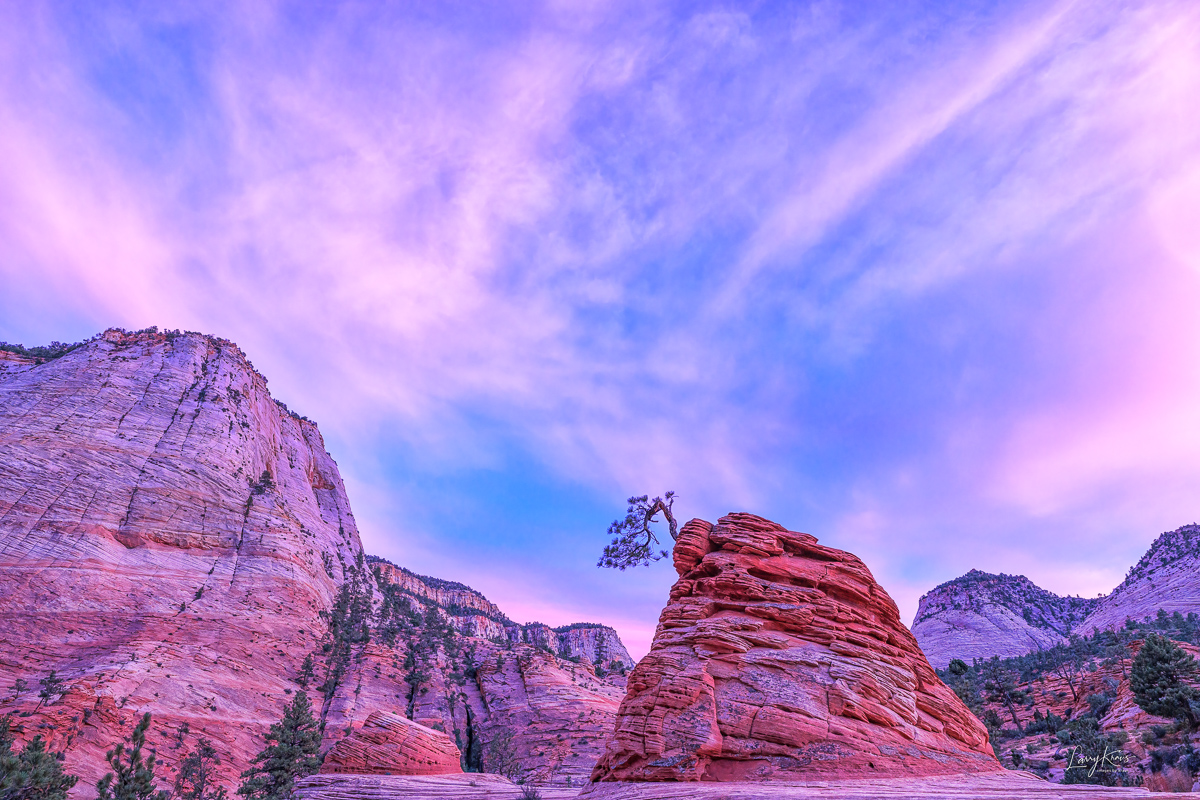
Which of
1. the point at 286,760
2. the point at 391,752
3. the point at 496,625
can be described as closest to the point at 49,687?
the point at 286,760

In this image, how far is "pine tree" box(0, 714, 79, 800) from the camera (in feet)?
57.1

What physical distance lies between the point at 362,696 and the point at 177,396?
45210 mm

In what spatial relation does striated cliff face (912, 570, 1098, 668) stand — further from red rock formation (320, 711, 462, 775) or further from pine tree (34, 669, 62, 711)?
pine tree (34, 669, 62, 711)

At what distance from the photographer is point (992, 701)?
51.4 meters

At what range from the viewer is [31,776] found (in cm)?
1798

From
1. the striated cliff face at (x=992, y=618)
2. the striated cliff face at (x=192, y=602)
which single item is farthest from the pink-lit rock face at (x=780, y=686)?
the striated cliff face at (x=992, y=618)

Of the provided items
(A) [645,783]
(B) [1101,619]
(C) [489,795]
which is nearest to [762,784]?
(A) [645,783]

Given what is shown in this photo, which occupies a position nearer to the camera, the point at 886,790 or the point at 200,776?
the point at 886,790

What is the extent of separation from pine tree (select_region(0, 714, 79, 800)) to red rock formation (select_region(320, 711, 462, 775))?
30.2 feet

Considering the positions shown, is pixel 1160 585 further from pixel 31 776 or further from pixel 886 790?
pixel 31 776

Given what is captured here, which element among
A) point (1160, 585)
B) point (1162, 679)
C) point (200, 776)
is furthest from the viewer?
point (1160, 585)

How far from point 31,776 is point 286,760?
10.4 meters

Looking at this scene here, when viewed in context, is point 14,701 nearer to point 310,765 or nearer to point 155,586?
point 155,586

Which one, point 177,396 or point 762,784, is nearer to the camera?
point 762,784
